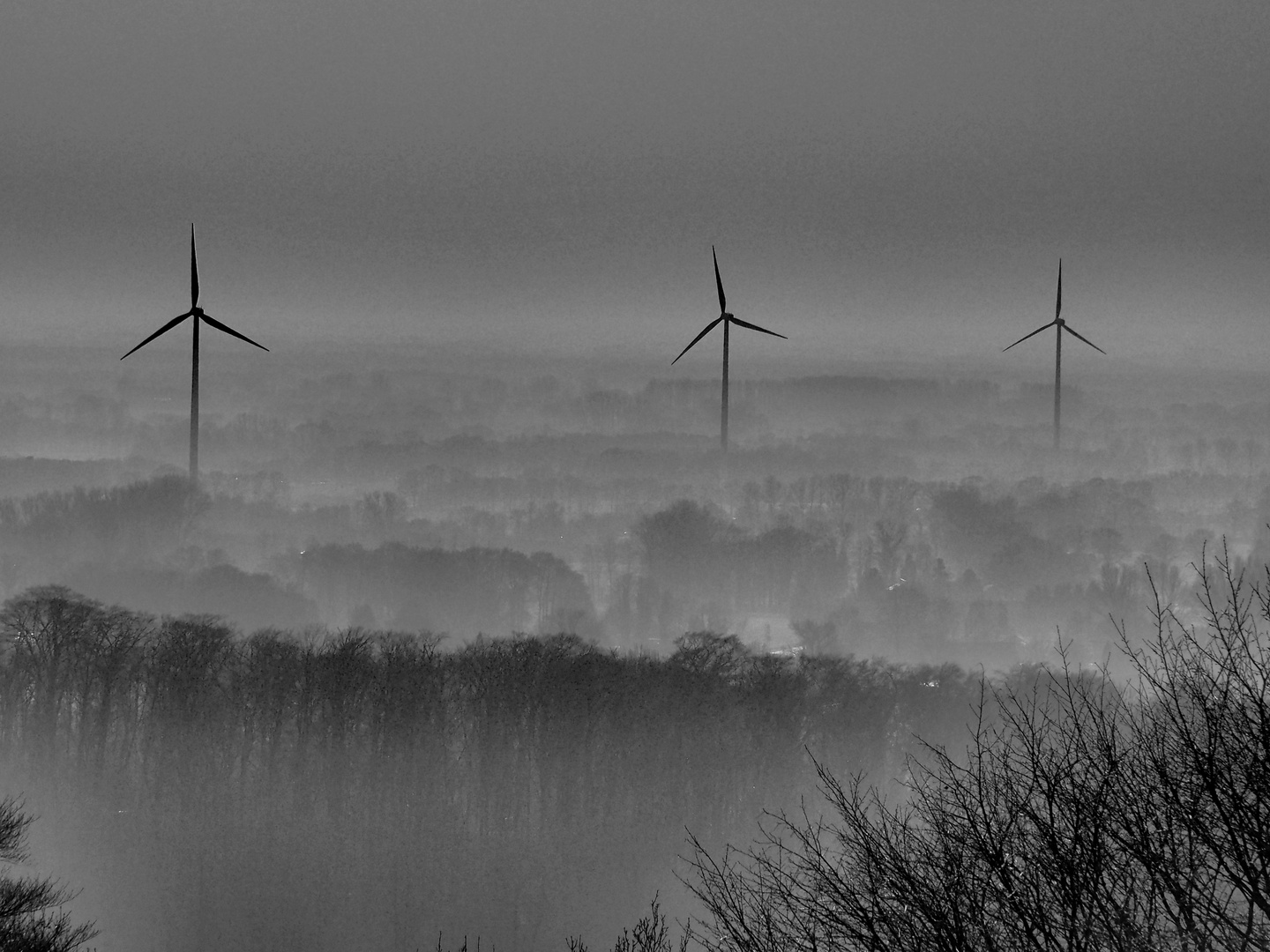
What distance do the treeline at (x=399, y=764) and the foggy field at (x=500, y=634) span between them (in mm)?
155

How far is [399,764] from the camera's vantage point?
48281mm

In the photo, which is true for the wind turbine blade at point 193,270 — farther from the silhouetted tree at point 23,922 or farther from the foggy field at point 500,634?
the silhouetted tree at point 23,922

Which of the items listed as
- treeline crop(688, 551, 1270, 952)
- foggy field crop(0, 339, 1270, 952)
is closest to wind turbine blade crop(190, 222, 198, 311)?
foggy field crop(0, 339, 1270, 952)

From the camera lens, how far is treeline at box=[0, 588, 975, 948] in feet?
133

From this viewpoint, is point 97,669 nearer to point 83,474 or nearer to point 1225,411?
point 83,474

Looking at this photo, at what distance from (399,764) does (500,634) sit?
129ft

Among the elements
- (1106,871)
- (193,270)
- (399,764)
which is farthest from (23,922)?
(193,270)

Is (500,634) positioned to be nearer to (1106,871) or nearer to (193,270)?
(193,270)

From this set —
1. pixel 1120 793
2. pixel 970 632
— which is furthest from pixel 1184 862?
pixel 970 632

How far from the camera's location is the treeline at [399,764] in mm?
40656

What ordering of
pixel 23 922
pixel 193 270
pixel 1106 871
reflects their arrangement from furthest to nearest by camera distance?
pixel 193 270, pixel 23 922, pixel 1106 871

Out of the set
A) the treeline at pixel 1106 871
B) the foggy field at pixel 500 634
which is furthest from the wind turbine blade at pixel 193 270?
the treeline at pixel 1106 871

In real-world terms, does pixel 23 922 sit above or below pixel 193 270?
below

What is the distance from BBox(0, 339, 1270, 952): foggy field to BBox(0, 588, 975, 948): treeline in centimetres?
15
